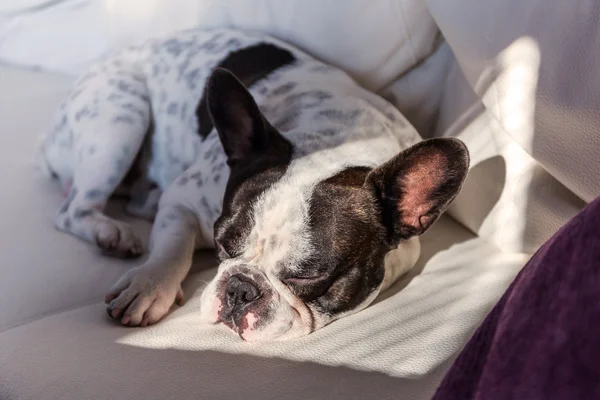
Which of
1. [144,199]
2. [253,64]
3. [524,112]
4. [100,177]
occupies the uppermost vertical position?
[524,112]

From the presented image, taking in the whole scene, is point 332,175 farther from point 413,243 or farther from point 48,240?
point 48,240

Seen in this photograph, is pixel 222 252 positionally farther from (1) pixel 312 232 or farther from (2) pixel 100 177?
(2) pixel 100 177

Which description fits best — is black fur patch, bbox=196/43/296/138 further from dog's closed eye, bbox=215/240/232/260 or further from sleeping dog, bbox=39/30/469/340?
dog's closed eye, bbox=215/240/232/260

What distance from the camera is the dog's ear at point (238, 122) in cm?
131

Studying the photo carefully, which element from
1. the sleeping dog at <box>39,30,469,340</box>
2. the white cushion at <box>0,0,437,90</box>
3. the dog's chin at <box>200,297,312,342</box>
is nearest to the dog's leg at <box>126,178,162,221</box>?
the sleeping dog at <box>39,30,469,340</box>

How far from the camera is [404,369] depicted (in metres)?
1.05

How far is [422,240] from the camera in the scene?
60.2 inches

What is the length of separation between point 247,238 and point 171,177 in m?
0.73

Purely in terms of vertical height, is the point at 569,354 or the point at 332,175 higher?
the point at 569,354

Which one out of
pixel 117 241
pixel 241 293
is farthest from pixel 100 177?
pixel 241 293

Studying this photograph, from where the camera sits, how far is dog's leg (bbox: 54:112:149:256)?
61.3 inches

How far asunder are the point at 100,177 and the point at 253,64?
1.67 ft

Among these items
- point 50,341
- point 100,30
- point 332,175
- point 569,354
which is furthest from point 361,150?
Result: point 100,30

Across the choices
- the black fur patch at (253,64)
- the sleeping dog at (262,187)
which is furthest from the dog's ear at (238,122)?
the black fur patch at (253,64)
